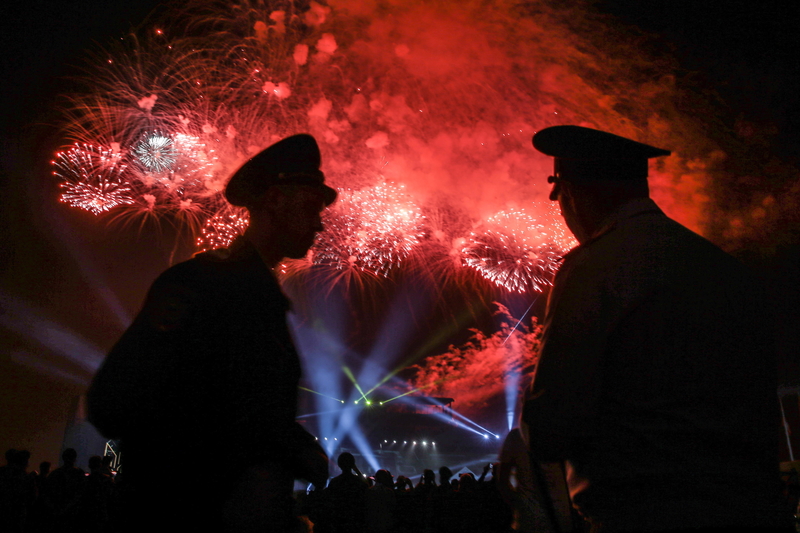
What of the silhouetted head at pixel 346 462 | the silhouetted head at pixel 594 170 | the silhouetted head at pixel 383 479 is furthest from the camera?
the silhouetted head at pixel 383 479

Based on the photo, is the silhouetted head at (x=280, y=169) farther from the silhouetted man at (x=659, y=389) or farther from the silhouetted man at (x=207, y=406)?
the silhouetted man at (x=659, y=389)

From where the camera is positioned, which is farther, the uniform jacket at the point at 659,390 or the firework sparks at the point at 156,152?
the firework sparks at the point at 156,152

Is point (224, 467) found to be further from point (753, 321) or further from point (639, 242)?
point (753, 321)

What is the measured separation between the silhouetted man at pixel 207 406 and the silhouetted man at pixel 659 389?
0.82 meters

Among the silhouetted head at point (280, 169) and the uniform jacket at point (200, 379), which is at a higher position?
the silhouetted head at point (280, 169)

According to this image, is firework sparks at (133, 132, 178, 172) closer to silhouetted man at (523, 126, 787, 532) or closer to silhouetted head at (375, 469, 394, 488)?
silhouetted head at (375, 469, 394, 488)

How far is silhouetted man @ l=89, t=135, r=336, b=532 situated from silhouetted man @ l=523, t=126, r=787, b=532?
0.82m

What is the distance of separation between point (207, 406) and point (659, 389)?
136 cm

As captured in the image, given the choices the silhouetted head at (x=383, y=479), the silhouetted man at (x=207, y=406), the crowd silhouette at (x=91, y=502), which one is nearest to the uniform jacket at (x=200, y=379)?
the silhouetted man at (x=207, y=406)

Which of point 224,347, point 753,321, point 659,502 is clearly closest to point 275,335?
point 224,347

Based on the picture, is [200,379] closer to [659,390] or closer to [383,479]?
[659,390]

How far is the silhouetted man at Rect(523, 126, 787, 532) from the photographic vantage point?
4.47ft

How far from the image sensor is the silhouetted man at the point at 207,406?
1.33m

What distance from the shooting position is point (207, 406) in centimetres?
141
